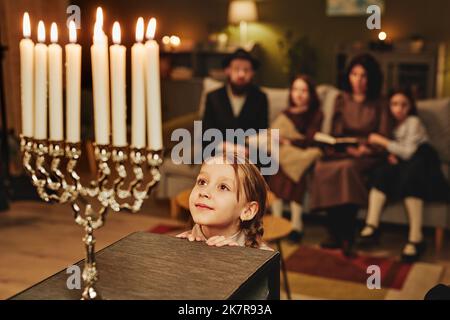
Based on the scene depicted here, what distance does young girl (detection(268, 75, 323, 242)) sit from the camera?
424 cm

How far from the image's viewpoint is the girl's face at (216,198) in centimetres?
A: 162

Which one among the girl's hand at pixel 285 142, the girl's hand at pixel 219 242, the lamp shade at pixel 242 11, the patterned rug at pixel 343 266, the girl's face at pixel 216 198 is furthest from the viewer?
the lamp shade at pixel 242 11

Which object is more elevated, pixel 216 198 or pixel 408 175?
pixel 216 198

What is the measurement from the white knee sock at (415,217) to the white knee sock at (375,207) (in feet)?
0.51

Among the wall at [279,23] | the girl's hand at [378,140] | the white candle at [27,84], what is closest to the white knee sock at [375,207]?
the girl's hand at [378,140]

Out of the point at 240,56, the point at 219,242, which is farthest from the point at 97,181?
the point at 240,56

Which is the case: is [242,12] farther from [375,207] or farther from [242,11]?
[375,207]

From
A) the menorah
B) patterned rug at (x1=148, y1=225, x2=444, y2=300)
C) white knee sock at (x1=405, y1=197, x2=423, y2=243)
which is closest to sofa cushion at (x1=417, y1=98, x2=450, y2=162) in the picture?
white knee sock at (x1=405, y1=197, x2=423, y2=243)

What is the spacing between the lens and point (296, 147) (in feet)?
14.2

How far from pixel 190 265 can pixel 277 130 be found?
10.5 feet

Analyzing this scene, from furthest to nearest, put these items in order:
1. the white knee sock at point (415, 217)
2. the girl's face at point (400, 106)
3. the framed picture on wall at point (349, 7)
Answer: the framed picture on wall at point (349, 7) → the girl's face at point (400, 106) → the white knee sock at point (415, 217)

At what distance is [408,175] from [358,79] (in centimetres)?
69

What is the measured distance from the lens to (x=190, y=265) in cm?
121

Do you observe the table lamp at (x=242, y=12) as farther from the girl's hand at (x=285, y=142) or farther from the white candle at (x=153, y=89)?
the white candle at (x=153, y=89)
